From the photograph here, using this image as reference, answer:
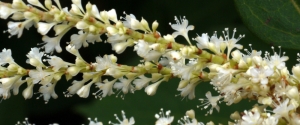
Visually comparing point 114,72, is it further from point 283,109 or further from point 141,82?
point 283,109

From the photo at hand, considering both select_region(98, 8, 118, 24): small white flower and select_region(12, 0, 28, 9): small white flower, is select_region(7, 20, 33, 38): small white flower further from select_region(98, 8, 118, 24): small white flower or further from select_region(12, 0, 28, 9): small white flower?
select_region(98, 8, 118, 24): small white flower

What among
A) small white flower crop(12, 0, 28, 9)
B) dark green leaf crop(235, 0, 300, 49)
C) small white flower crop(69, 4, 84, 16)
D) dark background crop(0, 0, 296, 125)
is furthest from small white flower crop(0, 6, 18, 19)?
dark background crop(0, 0, 296, 125)

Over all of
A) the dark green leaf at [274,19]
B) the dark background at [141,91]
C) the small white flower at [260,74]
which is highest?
the dark green leaf at [274,19]

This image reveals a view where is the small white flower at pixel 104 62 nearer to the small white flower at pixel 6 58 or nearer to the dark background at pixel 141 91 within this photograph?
the small white flower at pixel 6 58

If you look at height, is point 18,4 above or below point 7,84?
above

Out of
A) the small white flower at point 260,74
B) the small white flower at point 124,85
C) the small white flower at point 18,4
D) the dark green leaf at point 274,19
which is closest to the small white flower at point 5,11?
the small white flower at point 18,4

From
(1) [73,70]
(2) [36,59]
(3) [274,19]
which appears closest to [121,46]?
(1) [73,70]

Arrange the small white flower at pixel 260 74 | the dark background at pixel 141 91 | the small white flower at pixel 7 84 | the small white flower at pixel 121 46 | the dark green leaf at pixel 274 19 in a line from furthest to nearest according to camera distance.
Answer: the dark background at pixel 141 91
the dark green leaf at pixel 274 19
the small white flower at pixel 7 84
the small white flower at pixel 121 46
the small white flower at pixel 260 74

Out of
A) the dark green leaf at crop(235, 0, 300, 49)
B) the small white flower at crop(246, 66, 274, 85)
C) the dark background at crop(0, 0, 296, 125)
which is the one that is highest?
the dark green leaf at crop(235, 0, 300, 49)
